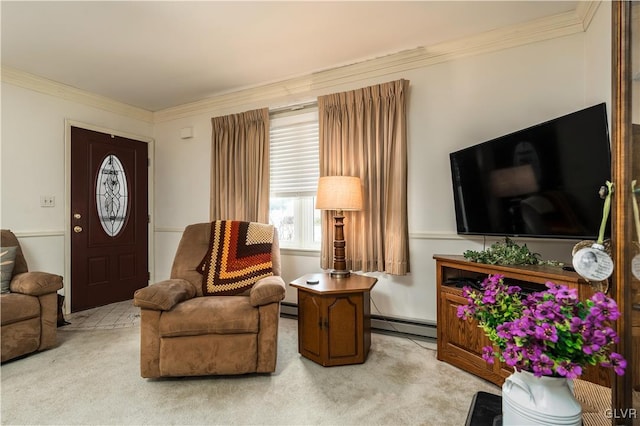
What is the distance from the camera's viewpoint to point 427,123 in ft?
8.64

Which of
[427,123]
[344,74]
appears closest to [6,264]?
[344,74]

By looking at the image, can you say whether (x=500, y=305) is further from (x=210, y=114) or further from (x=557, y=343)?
(x=210, y=114)

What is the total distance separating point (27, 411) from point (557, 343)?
8.05ft

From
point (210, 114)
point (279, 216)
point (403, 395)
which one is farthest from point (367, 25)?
point (403, 395)

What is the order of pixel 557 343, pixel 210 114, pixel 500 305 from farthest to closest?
pixel 210 114
pixel 500 305
pixel 557 343

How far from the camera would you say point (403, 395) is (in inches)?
70.2

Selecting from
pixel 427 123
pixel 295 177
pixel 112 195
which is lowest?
pixel 112 195

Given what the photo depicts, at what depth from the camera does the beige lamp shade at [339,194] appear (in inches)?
95.6

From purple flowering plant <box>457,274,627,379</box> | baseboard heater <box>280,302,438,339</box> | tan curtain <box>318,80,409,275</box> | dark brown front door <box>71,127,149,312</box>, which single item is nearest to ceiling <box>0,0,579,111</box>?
→ tan curtain <box>318,80,409,275</box>

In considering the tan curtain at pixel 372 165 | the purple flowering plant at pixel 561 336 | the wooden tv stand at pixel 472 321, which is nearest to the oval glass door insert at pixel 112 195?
the tan curtain at pixel 372 165

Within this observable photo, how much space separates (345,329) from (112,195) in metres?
3.27

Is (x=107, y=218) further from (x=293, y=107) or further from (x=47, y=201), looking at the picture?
(x=293, y=107)

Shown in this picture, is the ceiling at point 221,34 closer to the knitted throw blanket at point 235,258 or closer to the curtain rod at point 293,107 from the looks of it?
the curtain rod at point 293,107

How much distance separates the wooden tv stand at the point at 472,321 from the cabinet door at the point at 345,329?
1.93ft
